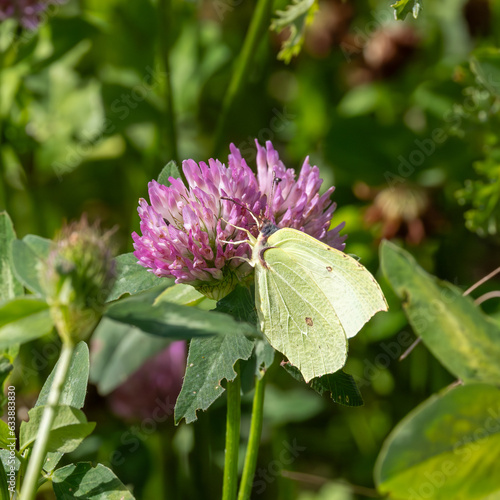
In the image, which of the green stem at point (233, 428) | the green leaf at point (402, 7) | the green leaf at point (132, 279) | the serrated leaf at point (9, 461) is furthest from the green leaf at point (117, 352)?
the green leaf at point (402, 7)

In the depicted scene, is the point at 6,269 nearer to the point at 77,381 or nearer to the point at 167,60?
the point at 77,381

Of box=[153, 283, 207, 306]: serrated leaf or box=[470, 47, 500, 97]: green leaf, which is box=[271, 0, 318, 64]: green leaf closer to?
box=[470, 47, 500, 97]: green leaf

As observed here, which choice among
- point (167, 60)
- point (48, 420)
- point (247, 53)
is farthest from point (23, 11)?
point (48, 420)

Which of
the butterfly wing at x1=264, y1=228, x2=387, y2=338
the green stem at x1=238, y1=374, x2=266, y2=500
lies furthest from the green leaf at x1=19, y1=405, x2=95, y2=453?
the butterfly wing at x1=264, y1=228, x2=387, y2=338

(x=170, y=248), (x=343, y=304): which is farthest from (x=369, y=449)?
(x=170, y=248)

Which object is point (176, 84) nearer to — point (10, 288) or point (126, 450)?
point (126, 450)
